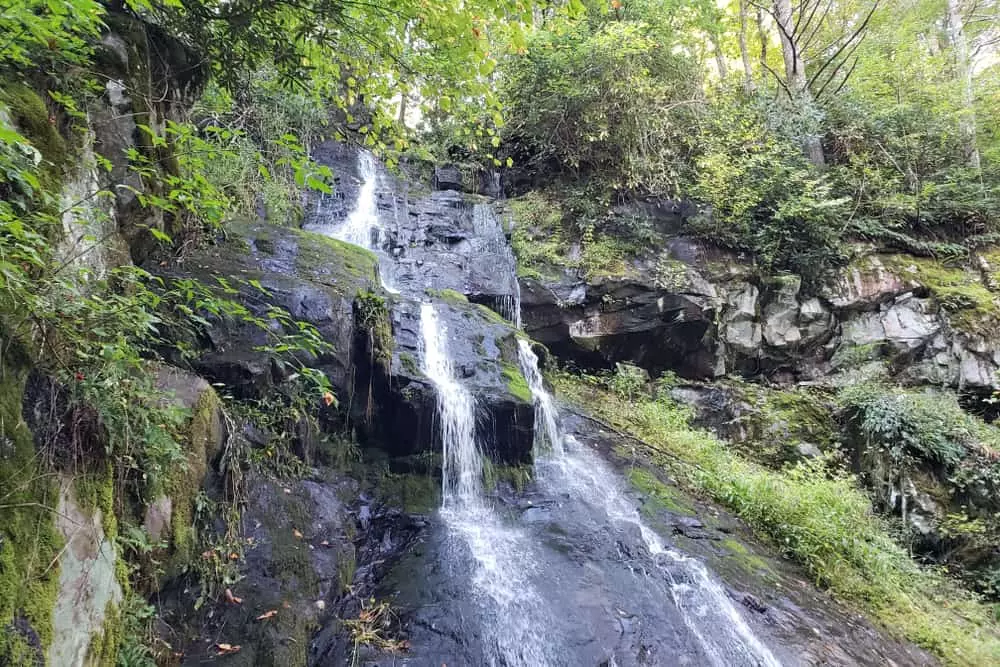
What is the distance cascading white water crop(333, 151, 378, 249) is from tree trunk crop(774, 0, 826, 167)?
384 inches

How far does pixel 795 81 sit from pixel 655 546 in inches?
483

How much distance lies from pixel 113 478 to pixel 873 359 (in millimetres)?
11962

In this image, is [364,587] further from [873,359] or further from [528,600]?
[873,359]

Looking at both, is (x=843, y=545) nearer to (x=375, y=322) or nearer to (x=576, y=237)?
(x=375, y=322)

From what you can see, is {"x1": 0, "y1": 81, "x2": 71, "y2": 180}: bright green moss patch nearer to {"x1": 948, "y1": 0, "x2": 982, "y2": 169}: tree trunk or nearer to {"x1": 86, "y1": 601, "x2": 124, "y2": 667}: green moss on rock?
{"x1": 86, "y1": 601, "x2": 124, "y2": 667}: green moss on rock

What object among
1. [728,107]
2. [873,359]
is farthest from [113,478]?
[728,107]

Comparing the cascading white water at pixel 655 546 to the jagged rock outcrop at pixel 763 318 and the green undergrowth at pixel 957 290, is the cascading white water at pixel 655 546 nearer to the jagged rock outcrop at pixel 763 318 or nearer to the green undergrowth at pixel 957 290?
the jagged rock outcrop at pixel 763 318

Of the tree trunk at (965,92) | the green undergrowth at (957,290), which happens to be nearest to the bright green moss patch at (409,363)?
the green undergrowth at (957,290)

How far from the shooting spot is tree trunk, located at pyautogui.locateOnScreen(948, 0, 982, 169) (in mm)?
11688

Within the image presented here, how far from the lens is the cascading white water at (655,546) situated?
13.8 feet

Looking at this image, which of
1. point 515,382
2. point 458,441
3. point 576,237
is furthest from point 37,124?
point 576,237

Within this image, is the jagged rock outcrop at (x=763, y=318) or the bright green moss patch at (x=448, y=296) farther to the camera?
the jagged rock outcrop at (x=763, y=318)

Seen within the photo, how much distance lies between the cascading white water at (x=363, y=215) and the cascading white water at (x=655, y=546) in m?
4.17

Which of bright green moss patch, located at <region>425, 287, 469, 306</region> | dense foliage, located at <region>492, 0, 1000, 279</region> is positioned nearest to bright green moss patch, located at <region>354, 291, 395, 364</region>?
bright green moss patch, located at <region>425, 287, 469, 306</region>
